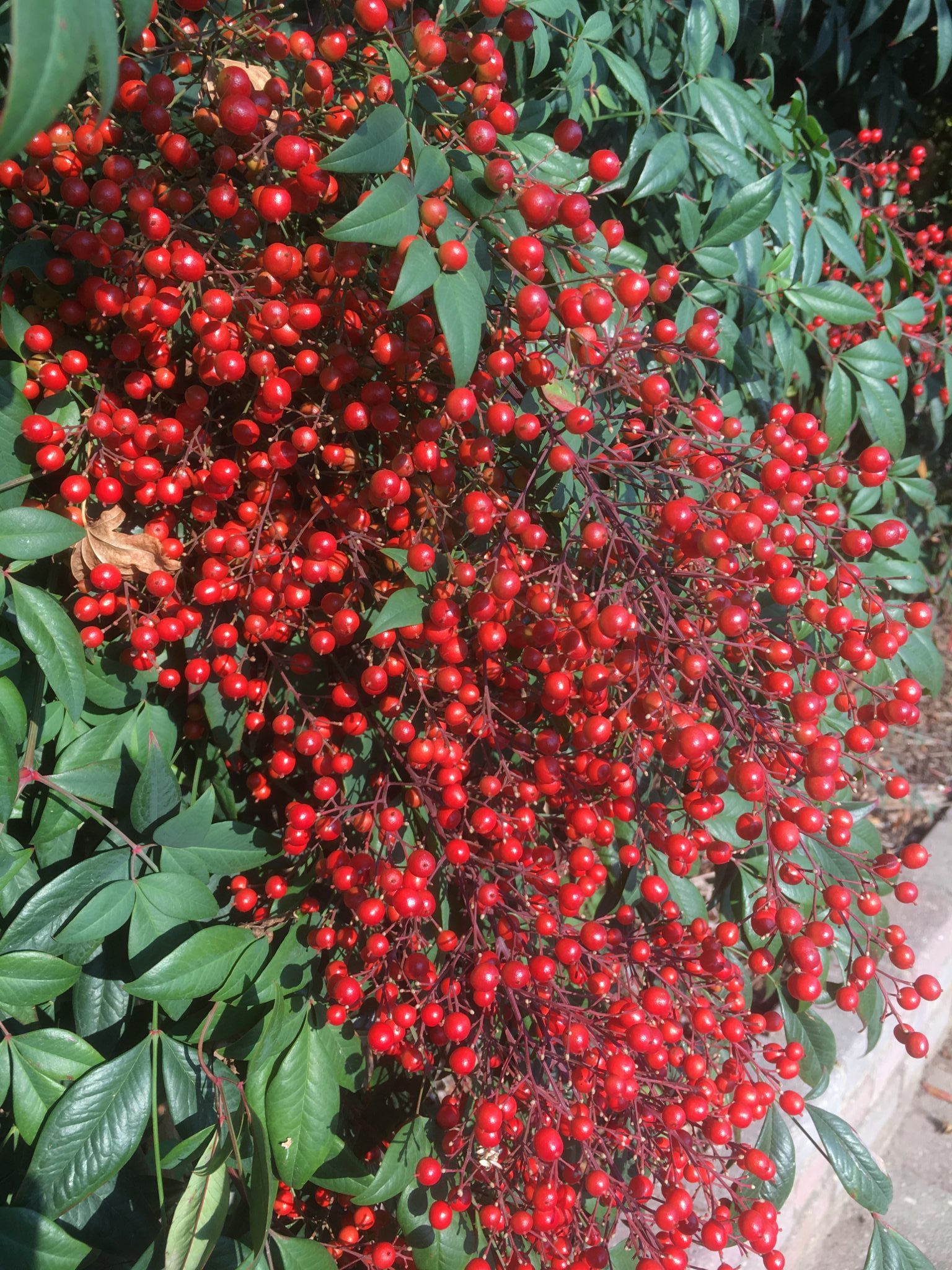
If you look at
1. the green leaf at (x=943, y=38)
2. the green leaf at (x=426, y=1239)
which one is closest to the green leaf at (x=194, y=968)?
the green leaf at (x=426, y=1239)

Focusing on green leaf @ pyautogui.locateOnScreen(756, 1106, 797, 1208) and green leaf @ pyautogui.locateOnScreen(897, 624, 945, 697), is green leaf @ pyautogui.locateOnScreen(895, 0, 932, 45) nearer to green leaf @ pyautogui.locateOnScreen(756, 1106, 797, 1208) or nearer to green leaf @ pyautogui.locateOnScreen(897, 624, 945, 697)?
green leaf @ pyautogui.locateOnScreen(897, 624, 945, 697)

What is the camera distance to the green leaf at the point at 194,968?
844mm

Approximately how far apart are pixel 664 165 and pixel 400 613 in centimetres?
78

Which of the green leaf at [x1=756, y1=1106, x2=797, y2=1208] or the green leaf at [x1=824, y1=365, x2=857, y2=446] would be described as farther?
the green leaf at [x1=824, y1=365, x2=857, y2=446]

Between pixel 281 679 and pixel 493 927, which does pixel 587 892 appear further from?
pixel 281 679

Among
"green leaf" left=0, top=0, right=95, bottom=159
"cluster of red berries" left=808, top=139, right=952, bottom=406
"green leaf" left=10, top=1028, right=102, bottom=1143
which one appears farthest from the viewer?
"cluster of red berries" left=808, top=139, right=952, bottom=406

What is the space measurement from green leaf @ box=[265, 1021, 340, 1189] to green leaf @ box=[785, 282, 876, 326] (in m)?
1.20

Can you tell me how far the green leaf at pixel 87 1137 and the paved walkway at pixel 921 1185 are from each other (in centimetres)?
154

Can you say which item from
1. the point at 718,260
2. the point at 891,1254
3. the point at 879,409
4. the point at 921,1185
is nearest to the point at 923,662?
the point at 879,409

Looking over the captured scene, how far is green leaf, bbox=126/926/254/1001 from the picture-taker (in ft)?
2.77

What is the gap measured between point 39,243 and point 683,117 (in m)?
0.89

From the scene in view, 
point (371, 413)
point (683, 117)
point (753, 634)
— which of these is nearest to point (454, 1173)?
point (753, 634)

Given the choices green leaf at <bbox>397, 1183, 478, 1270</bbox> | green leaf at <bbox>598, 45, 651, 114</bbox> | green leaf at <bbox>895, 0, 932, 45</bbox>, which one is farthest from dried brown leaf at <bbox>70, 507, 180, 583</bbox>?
green leaf at <bbox>895, 0, 932, 45</bbox>

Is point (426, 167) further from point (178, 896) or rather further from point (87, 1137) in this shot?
point (87, 1137)
